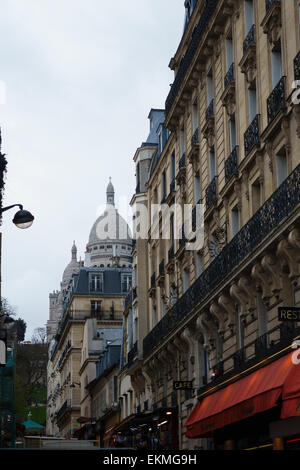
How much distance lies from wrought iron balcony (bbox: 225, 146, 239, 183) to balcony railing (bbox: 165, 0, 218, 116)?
552cm

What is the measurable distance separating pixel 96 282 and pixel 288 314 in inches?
2918

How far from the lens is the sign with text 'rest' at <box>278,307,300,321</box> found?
17.5 m

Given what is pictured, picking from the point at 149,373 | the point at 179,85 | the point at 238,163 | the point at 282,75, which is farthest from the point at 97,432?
the point at 282,75

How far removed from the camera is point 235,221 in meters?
26.2

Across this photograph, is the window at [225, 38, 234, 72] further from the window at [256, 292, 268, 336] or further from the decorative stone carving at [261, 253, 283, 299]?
the decorative stone carving at [261, 253, 283, 299]

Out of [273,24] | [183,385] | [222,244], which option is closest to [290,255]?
[273,24]

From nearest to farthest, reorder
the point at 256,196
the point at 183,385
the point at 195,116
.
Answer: the point at 256,196 → the point at 183,385 → the point at 195,116

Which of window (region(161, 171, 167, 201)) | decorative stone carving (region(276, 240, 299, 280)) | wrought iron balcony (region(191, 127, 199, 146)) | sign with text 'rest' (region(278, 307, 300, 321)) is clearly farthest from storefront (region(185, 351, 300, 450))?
window (region(161, 171, 167, 201))

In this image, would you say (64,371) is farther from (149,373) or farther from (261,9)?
(261,9)

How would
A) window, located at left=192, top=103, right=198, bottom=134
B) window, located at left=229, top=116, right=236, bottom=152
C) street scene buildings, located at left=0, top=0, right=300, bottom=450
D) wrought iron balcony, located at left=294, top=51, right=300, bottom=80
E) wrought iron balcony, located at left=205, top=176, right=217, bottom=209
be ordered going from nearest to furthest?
wrought iron balcony, located at left=294, top=51, right=300, bottom=80, street scene buildings, located at left=0, top=0, right=300, bottom=450, window, located at left=229, top=116, right=236, bottom=152, wrought iron balcony, located at left=205, top=176, right=217, bottom=209, window, located at left=192, top=103, right=198, bottom=134

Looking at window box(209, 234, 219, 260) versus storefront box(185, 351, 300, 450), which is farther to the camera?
window box(209, 234, 219, 260)

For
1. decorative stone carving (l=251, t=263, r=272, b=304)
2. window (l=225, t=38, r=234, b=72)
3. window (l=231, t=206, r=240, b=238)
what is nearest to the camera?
decorative stone carving (l=251, t=263, r=272, b=304)

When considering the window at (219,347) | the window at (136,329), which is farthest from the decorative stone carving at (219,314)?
the window at (136,329)

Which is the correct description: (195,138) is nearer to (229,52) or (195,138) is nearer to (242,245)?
(229,52)
